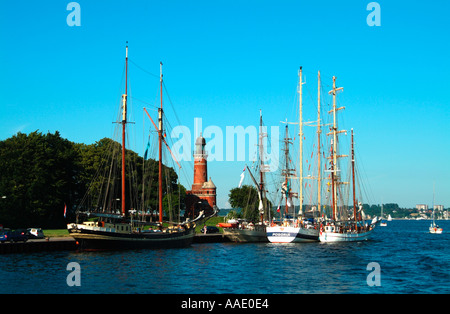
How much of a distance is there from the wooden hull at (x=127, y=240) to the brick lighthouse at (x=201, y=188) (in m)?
105

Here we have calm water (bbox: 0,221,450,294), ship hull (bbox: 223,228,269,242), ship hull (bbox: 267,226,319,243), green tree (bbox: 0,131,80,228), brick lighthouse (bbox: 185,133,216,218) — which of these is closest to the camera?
calm water (bbox: 0,221,450,294)

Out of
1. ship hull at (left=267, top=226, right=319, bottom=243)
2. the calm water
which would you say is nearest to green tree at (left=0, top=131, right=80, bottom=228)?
the calm water

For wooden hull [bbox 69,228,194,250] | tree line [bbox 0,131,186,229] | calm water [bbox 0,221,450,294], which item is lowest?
calm water [bbox 0,221,450,294]

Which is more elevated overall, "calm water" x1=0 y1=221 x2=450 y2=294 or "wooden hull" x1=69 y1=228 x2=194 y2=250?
Answer: "wooden hull" x1=69 y1=228 x2=194 y2=250

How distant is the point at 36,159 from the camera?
321 ft

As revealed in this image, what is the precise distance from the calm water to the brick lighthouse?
116 m

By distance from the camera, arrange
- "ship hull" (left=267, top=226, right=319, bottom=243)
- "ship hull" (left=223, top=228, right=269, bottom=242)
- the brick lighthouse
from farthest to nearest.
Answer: the brick lighthouse
"ship hull" (left=223, top=228, right=269, bottom=242)
"ship hull" (left=267, top=226, right=319, bottom=243)

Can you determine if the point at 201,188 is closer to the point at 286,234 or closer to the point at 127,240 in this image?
the point at 286,234

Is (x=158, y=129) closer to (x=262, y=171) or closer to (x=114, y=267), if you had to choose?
(x=262, y=171)

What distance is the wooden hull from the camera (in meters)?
63.0

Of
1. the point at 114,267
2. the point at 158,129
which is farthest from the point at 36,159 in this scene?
the point at 114,267

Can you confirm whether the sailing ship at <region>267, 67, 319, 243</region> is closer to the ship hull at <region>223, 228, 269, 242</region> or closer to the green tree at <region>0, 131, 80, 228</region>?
the ship hull at <region>223, 228, 269, 242</region>

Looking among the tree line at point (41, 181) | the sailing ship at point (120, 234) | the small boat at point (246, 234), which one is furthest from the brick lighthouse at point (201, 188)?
the sailing ship at point (120, 234)

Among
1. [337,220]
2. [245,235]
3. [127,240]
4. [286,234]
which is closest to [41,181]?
[127,240]
